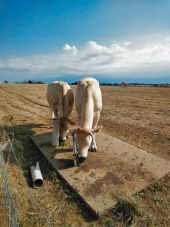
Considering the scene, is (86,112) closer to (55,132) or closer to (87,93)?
(87,93)

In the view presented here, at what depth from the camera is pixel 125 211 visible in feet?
12.5

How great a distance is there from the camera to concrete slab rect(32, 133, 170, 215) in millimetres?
4156

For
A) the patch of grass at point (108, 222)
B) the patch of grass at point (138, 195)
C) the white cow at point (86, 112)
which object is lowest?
the patch of grass at point (108, 222)

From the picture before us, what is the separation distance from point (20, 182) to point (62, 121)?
6.57ft

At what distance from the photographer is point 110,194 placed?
417 cm

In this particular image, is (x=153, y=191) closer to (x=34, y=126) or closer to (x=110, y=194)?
(x=110, y=194)

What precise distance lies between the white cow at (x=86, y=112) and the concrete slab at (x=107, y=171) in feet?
1.28

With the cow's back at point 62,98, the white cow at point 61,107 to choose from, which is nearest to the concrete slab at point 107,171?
the white cow at point 61,107

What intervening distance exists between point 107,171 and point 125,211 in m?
1.18

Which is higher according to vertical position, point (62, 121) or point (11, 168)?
point (62, 121)

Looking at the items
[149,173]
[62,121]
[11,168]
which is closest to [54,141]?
[62,121]

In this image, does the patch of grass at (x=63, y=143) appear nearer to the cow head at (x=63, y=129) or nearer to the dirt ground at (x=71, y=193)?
the cow head at (x=63, y=129)

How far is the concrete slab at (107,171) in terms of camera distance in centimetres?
416

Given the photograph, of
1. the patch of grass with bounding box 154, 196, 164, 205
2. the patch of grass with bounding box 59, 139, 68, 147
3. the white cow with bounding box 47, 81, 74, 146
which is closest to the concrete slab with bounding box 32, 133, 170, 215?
the patch of grass with bounding box 59, 139, 68, 147
